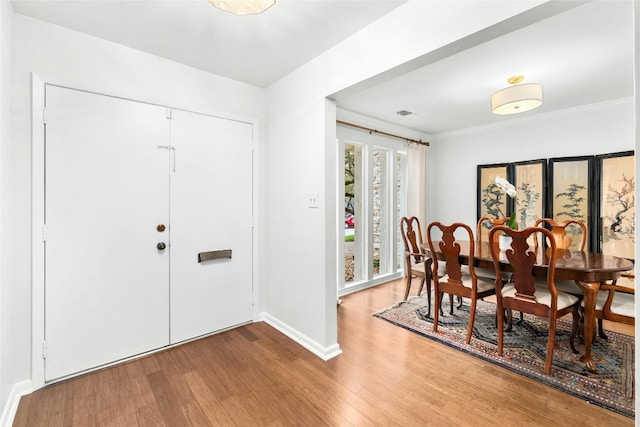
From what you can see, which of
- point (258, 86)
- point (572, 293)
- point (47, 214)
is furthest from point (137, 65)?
point (572, 293)

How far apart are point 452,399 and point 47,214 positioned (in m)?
2.98

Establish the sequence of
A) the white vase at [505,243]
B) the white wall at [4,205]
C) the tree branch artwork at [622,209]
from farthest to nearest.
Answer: the tree branch artwork at [622,209] < the white vase at [505,243] < the white wall at [4,205]

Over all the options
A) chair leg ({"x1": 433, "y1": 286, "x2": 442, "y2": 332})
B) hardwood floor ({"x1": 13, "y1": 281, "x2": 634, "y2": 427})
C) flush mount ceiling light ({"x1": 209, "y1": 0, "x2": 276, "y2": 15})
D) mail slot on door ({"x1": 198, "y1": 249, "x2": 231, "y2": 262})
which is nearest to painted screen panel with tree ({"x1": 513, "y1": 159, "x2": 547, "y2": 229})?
chair leg ({"x1": 433, "y1": 286, "x2": 442, "y2": 332})

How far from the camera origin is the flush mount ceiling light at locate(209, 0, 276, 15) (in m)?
1.40

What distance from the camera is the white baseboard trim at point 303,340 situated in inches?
93.6

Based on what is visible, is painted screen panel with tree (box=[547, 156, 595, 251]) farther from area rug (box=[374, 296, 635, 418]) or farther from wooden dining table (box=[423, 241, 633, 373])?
wooden dining table (box=[423, 241, 633, 373])

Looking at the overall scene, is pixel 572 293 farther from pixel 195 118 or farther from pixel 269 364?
pixel 195 118

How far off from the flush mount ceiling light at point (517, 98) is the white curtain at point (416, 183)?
207 centimetres

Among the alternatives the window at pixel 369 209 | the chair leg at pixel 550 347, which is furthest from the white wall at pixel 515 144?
the chair leg at pixel 550 347

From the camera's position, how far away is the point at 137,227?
2357mm

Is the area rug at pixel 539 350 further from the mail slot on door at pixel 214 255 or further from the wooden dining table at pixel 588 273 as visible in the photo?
the mail slot on door at pixel 214 255

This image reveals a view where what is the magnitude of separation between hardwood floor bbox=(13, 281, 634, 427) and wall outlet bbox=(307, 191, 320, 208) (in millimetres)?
1252

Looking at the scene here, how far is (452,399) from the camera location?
1854 millimetres

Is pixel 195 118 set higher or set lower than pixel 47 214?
higher
